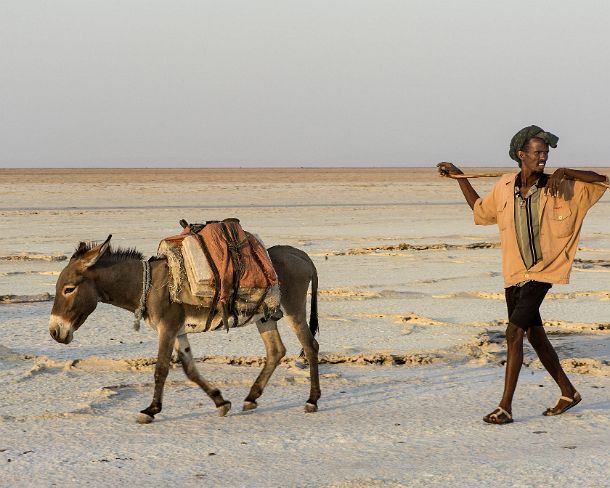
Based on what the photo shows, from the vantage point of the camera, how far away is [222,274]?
24.6ft

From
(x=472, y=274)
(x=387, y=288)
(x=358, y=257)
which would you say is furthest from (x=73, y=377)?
(x=358, y=257)

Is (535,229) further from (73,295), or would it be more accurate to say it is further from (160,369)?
(73,295)

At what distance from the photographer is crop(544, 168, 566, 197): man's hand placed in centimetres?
727

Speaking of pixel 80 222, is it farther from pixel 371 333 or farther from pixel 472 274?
pixel 371 333

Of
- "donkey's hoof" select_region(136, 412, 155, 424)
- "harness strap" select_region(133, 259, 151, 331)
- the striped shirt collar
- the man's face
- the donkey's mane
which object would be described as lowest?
"donkey's hoof" select_region(136, 412, 155, 424)

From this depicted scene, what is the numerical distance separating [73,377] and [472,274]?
8.88 metres

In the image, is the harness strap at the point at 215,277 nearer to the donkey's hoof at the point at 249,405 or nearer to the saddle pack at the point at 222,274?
the saddle pack at the point at 222,274

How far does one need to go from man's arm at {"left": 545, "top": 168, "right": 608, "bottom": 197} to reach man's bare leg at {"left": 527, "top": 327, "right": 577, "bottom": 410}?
3.33 ft

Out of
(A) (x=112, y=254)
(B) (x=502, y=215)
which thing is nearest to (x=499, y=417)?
(B) (x=502, y=215)

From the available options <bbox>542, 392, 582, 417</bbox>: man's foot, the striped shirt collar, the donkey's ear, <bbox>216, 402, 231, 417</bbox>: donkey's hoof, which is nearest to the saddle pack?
the donkey's ear

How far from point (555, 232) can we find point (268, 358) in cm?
234

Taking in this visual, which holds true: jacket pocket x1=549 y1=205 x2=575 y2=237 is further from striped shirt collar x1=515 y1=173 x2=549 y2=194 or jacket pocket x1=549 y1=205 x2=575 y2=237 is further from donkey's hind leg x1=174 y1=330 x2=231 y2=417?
donkey's hind leg x1=174 y1=330 x2=231 y2=417

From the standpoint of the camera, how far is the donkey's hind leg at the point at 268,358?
25.8ft

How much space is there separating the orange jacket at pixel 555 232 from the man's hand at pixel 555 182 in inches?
1.4
